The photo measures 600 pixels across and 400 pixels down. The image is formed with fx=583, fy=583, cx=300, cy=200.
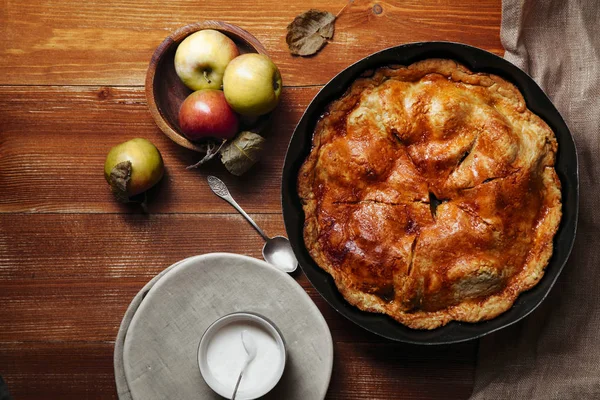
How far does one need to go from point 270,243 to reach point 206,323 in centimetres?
48

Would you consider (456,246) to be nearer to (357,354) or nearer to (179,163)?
(357,354)

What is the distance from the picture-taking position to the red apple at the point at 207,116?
95.3 inches

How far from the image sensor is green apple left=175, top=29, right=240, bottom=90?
8.07ft

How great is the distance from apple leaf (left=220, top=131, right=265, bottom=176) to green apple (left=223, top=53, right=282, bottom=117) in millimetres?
111

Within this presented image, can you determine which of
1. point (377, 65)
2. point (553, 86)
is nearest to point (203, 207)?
point (377, 65)

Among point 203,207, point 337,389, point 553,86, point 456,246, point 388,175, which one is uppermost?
point 553,86

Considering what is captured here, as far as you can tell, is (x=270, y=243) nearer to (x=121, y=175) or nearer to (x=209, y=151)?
(x=209, y=151)

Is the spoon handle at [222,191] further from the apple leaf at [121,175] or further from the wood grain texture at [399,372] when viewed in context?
the wood grain texture at [399,372]

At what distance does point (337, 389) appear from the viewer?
2596 mm

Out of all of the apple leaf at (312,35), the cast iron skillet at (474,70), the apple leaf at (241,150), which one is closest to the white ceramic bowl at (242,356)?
the cast iron skillet at (474,70)

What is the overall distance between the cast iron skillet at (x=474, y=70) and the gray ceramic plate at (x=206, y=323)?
5.3 inches

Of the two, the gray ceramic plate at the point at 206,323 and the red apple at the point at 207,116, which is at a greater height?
the red apple at the point at 207,116

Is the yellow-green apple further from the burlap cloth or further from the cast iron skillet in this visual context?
the burlap cloth

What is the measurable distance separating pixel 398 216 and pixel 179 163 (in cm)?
103
